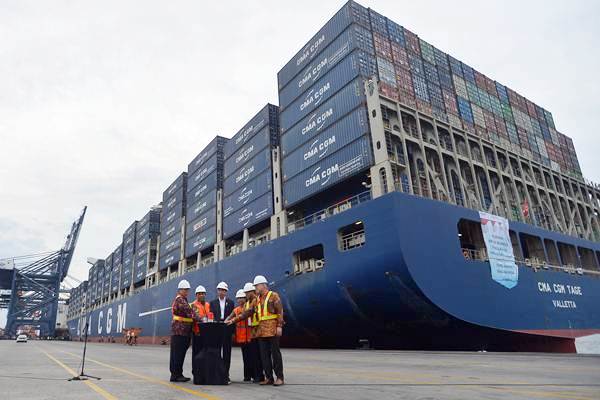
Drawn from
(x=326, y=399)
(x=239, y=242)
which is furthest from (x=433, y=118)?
(x=326, y=399)

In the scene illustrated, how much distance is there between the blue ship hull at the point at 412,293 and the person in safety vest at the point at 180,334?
11.0m

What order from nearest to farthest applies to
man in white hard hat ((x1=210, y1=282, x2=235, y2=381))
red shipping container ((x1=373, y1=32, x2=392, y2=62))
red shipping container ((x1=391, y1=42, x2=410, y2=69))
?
man in white hard hat ((x1=210, y1=282, x2=235, y2=381)), red shipping container ((x1=373, y1=32, x2=392, y2=62)), red shipping container ((x1=391, y1=42, x2=410, y2=69))

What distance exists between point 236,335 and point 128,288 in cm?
5487

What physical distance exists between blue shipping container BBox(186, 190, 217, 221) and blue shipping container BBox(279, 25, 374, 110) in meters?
11.5

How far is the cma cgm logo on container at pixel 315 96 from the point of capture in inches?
910

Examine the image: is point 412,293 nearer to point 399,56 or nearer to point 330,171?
point 330,171

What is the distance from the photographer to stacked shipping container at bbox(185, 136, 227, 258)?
3406cm

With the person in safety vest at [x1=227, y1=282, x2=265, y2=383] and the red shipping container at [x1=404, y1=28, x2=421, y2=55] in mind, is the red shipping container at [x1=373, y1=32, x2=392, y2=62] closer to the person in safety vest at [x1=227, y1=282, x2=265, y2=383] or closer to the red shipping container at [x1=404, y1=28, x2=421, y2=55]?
the red shipping container at [x1=404, y1=28, x2=421, y2=55]

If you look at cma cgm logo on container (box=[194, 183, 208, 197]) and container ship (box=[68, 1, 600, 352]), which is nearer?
container ship (box=[68, 1, 600, 352])

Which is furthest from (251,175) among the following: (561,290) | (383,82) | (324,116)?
(561,290)

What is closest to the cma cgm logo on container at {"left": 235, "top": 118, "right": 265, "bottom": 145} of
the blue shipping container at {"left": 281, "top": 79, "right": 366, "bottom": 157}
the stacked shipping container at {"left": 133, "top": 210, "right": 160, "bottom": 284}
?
the blue shipping container at {"left": 281, "top": 79, "right": 366, "bottom": 157}

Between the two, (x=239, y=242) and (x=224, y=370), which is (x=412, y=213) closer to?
(x=224, y=370)

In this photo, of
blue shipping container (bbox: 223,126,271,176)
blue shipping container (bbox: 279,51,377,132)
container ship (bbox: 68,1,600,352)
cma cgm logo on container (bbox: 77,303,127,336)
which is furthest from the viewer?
cma cgm logo on container (bbox: 77,303,127,336)

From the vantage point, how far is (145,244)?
163 ft
